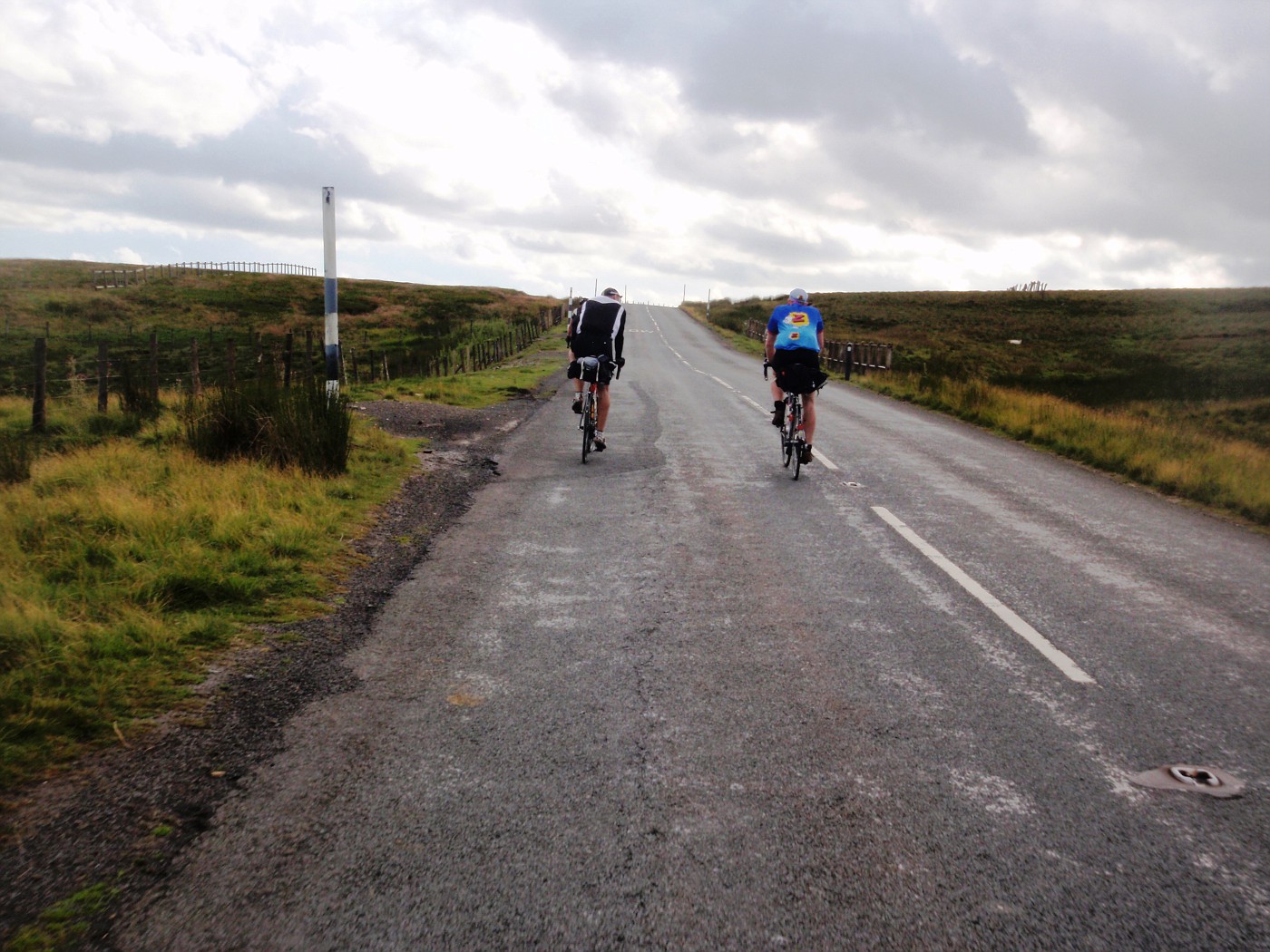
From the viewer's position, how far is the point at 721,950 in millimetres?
2430

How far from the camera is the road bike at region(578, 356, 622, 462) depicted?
34.2 ft

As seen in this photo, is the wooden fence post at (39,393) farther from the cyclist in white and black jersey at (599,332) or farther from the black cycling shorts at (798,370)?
the black cycling shorts at (798,370)

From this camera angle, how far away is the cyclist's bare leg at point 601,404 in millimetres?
10945

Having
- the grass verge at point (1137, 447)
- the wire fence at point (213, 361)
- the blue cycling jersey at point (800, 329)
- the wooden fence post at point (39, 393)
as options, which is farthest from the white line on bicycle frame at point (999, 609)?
the wooden fence post at point (39, 393)

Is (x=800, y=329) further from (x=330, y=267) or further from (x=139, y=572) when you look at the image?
(x=139, y=572)

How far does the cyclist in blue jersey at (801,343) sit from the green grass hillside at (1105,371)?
479cm

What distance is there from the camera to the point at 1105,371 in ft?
137

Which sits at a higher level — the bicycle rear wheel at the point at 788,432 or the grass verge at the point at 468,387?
the bicycle rear wheel at the point at 788,432

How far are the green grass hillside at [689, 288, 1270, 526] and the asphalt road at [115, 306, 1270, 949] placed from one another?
5.85m

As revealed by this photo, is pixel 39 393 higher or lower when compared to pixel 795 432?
lower

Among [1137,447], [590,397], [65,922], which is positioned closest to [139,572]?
[65,922]

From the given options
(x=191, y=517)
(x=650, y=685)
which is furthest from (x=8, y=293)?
(x=650, y=685)

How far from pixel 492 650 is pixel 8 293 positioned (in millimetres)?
69048

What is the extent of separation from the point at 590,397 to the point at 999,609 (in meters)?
6.23
